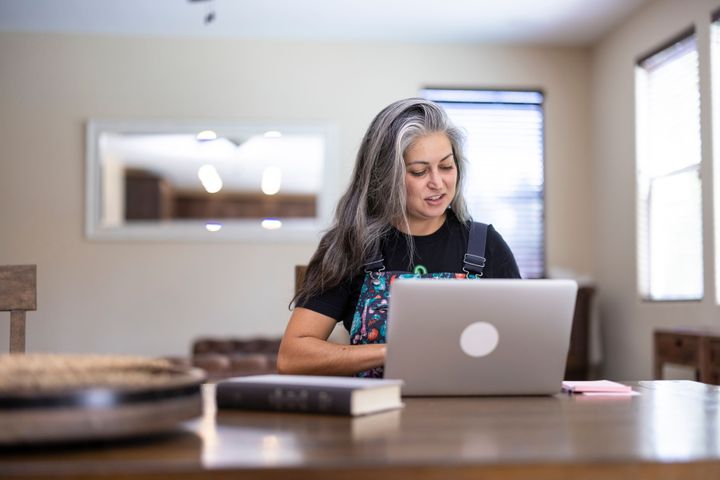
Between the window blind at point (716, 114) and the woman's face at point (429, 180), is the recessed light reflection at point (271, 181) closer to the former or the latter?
the window blind at point (716, 114)

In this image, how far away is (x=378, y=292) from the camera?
6.95 feet

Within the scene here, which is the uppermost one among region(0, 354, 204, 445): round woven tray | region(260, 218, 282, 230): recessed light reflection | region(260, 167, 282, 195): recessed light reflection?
region(260, 167, 282, 195): recessed light reflection

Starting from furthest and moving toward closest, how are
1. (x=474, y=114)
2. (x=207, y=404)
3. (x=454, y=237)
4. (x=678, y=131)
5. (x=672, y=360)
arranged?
1. (x=474, y=114)
2. (x=678, y=131)
3. (x=672, y=360)
4. (x=454, y=237)
5. (x=207, y=404)

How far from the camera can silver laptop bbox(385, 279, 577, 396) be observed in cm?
145

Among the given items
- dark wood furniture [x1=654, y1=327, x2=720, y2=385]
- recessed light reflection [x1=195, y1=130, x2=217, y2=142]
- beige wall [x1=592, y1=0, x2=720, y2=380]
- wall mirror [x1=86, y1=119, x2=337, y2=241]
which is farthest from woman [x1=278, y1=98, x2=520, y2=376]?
recessed light reflection [x1=195, y1=130, x2=217, y2=142]

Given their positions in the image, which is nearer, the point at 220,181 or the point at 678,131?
the point at 678,131

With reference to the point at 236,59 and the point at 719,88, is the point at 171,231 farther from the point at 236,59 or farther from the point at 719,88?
the point at 719,88

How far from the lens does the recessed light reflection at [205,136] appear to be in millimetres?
6578

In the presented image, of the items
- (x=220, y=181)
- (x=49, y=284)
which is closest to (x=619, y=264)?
(x=220, y=181)

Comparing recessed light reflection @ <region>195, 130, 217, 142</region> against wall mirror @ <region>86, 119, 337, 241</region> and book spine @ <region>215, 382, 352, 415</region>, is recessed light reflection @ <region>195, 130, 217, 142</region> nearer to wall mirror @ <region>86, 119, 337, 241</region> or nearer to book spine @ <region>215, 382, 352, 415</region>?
wall mirror @ <region>86, 119, 337, 241</region>

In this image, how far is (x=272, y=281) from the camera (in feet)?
21.8

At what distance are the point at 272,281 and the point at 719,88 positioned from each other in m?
3.44

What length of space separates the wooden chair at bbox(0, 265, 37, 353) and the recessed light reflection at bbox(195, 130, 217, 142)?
4661mm

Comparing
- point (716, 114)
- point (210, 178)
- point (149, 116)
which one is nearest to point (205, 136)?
point (210, 178)
